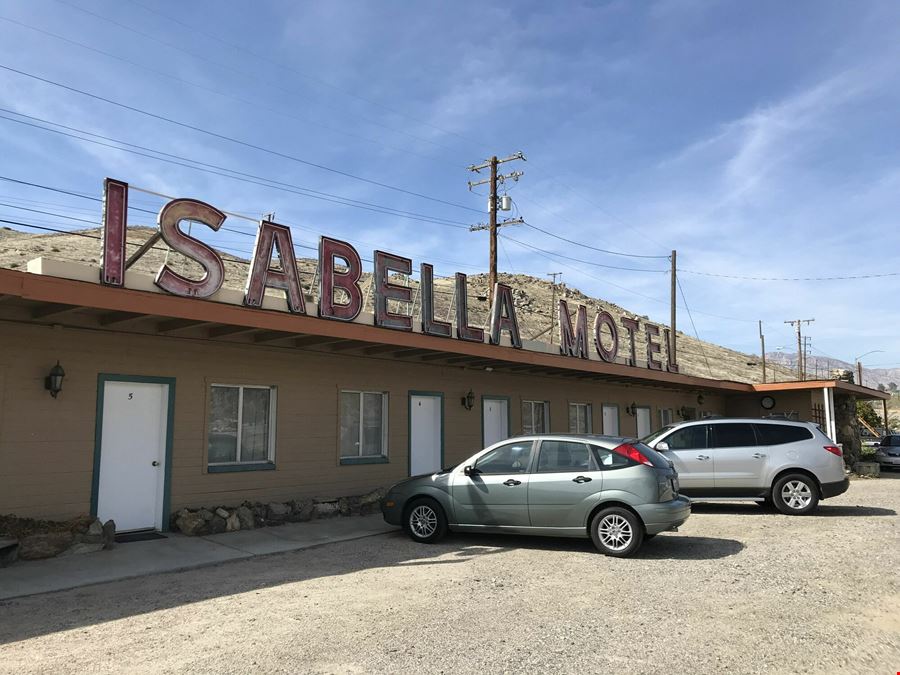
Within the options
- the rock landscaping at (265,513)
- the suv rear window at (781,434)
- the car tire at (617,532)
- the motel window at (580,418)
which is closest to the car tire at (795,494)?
the suv rear window at (781,434)

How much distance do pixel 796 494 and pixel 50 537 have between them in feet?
38.8

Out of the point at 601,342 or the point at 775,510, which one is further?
the point at 601,342

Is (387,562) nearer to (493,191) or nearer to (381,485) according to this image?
(381,485)

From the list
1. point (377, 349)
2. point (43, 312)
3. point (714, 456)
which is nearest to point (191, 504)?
point (43, 312)

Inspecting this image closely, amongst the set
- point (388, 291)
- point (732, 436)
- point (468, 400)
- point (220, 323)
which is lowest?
point (732, 436)

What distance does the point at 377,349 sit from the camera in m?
13.1

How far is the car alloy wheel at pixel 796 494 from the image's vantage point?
12273 mm

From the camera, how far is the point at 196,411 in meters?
10.5

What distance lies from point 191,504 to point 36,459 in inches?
90.4

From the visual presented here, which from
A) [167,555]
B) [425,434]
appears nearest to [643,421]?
[425,434]

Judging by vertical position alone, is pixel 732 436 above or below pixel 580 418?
below

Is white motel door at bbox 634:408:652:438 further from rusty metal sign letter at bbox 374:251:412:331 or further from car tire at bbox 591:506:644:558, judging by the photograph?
car tire at bbox 591:506:644:558

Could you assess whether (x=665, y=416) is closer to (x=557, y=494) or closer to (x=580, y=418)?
(x=580, y=418)

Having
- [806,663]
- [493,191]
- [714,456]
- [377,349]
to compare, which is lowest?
[806,663]
